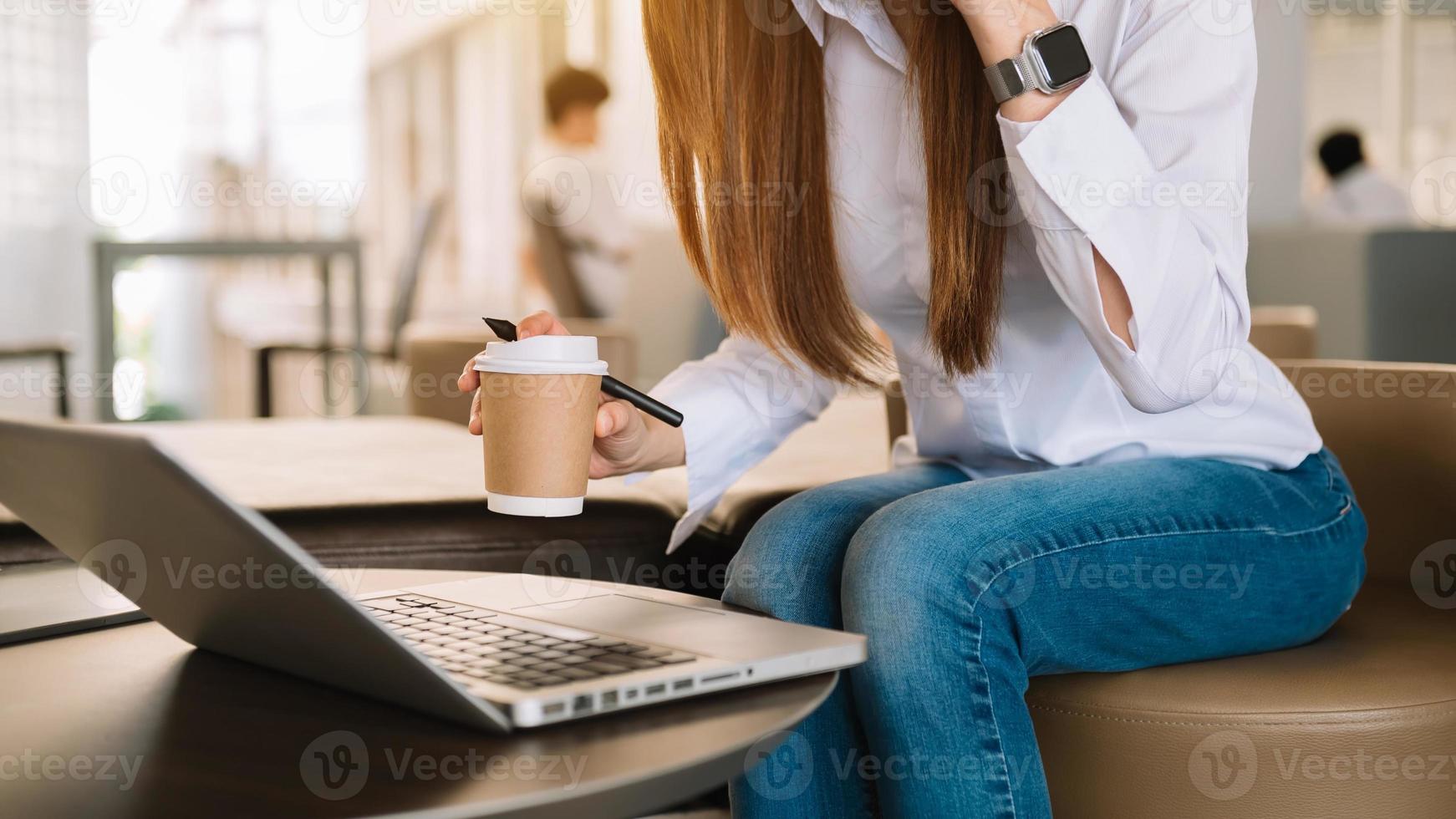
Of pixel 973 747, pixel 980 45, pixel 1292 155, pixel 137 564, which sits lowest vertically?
pixel 973 747

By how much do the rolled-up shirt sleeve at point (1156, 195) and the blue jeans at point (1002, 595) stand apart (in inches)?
3.6

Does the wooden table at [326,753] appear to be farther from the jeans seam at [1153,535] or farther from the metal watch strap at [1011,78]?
the metal watch strap at [1011,78]

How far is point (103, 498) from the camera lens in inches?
21.7

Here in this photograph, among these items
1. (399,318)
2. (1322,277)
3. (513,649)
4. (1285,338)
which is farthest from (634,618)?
(1322,277)

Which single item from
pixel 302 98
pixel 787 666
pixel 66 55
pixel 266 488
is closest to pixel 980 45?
pixel 787 666

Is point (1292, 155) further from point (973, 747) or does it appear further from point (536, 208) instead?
point (973, 747)

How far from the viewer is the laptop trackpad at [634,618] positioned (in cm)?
65

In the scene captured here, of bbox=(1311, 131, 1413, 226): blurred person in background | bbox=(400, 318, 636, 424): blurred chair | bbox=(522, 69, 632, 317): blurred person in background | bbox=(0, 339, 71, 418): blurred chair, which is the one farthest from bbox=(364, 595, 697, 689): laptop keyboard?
bbox=(1311, 131, 1413, 226): blurred person in background

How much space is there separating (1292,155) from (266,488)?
4.55m

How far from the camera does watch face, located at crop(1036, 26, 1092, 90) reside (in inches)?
29.8

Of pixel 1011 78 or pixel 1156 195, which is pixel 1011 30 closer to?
pixel 1011 78

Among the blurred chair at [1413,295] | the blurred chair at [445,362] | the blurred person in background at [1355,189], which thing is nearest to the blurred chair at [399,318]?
the blurred chair at [445,362]

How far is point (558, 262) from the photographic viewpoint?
3803 millimetres

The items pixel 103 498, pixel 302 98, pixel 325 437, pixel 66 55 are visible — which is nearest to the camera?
pixel 103 498
